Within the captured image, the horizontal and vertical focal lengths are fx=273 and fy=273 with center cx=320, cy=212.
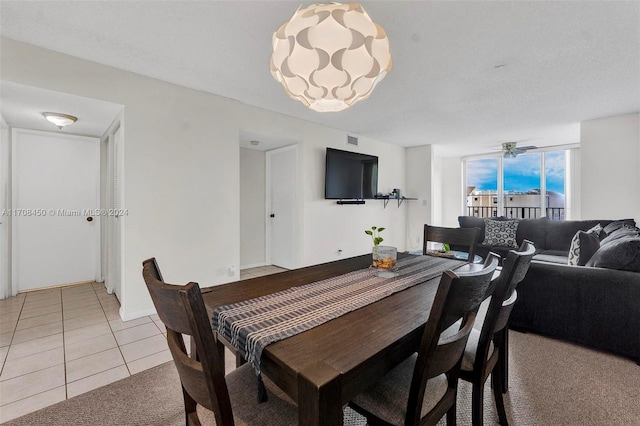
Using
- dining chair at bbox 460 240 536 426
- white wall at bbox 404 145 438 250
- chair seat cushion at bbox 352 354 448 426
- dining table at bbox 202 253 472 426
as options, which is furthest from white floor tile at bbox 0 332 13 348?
white wall at bbox 404 145 438 250

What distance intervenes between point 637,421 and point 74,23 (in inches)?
163

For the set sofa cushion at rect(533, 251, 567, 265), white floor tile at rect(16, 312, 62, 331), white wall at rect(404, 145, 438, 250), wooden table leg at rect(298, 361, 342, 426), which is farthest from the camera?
white wall at rect(404, 145, 438, 250)

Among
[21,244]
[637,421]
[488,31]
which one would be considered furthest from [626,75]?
[21,244]

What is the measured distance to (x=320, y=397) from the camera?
61 cm

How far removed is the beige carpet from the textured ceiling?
236 cm

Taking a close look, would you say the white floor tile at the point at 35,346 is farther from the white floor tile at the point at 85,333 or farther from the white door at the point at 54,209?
the white door at the point at 54,209

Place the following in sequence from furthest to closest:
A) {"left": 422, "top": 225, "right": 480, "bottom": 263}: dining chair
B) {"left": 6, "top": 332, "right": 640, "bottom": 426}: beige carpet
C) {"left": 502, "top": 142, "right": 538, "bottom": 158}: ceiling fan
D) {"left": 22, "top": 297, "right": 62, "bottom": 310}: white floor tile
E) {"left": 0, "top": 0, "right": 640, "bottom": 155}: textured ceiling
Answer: {"left": 502, "top": 142, "right": 538, "bottom": 158}: ceiling fan < {"left": 22, "top": 297, "right": 62, "bottom": 310}: white floor tile < {"left": 422, "top": 225, "right": 480, "bottom": 263}: dining chair < {"left": 0, "top": 0, "right": 640, "bottom": 155}: textured ceiling < {"left": 6, "top": 332, "right": 640, "bottom": 426}: beige carpet

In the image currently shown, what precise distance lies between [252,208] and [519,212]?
20.4 ft

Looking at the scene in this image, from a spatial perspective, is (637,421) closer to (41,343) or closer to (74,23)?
(41,343)

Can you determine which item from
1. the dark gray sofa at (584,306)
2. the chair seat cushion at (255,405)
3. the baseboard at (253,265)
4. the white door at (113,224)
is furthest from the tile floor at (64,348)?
the dark gray sofa at (584,306)

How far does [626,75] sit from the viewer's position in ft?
8.77

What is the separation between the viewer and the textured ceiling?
1.77m

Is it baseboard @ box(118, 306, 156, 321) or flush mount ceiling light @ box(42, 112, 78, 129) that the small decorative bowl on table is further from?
flush mount ceiling light @ box(42, 112, 78, 129)

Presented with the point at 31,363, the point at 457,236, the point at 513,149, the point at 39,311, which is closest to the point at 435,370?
the point at 457,236
